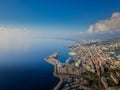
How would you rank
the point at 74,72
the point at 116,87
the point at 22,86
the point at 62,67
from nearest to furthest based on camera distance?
the point at 116,87
the point at 22,86
the point at 74,72
the point at 62,67

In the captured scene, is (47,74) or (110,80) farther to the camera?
(47,74)

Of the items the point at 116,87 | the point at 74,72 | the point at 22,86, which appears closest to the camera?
the point at 116,87

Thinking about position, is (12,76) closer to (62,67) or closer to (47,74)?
(47,74)

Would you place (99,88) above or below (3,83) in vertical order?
below

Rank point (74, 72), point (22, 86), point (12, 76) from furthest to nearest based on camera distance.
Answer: point (74, 72) < point (12, 76) < point (22, 86)

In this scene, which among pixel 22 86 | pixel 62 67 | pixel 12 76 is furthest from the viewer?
pixel 62 67

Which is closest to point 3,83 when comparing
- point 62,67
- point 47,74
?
point 47,74

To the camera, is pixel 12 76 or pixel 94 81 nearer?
pixel 94 81

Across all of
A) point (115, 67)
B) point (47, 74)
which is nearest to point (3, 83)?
point (47, 74)

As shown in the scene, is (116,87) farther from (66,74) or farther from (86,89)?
(66,74)
